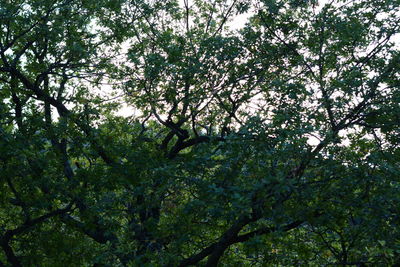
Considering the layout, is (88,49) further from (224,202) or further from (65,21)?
(224,202)

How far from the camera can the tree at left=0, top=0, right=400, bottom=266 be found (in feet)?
25.6

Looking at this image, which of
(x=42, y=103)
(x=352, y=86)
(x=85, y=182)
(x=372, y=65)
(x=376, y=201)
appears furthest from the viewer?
(x=42, y=103)

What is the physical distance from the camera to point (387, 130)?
29.7ft

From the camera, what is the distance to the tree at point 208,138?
781cm

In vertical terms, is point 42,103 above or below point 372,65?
below

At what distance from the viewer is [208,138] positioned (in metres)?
11.1

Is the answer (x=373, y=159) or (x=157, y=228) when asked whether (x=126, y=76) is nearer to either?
(x=157, y=228)

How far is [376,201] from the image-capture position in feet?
24.0

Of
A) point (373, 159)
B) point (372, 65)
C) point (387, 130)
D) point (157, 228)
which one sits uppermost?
point (372, 65)

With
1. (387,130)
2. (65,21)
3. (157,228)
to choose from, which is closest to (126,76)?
(65,21)

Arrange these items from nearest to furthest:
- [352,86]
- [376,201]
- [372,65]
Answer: [376,201] < [352,86] < [372,65]

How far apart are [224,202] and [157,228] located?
2.64m

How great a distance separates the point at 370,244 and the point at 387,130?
2.62m

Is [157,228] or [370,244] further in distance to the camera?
[157,228]
